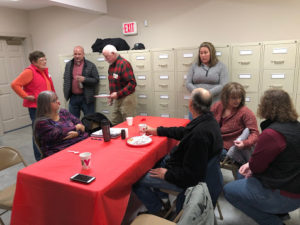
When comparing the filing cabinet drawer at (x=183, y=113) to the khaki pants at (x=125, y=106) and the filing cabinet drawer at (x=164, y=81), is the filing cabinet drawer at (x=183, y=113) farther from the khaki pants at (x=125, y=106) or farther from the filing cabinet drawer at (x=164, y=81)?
the khaki pants at (x=125, y=106)

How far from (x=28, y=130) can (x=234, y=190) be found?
194 inches

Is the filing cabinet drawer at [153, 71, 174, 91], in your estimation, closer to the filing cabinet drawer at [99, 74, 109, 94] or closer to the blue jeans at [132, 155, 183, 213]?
the filing cabinet drawer at [99, 74, 109, 94]

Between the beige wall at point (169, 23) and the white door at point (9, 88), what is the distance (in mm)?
458

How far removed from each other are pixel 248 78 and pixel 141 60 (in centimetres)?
166

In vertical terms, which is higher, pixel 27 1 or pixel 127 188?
pixel 27 1

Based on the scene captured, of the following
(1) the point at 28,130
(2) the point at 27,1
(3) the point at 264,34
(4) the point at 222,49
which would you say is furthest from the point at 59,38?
(3) the point at 264,34

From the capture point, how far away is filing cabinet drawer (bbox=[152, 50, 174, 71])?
3586mm

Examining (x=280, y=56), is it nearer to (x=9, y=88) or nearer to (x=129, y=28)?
(x=129, y=28)

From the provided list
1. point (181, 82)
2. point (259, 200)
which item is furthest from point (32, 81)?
point (259, 200)

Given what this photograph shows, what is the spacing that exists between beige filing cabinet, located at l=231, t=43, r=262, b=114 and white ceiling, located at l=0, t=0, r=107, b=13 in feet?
8.53

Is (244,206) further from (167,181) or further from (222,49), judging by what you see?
(222,49)

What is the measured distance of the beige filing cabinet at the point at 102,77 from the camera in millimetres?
4100

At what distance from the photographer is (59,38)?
5.30 m

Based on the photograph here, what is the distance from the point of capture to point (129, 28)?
172 inches
